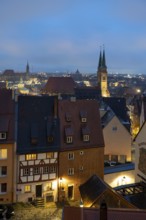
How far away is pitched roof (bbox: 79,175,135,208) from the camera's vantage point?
26969mm

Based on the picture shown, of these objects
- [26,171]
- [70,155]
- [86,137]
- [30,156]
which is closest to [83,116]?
[86,137]

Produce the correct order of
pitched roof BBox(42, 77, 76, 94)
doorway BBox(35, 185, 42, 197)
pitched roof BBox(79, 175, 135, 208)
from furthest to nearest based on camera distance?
pitched roof BBox(42, 77, 76, 94)
doorway BBox(35, 185, 42, 197)
pitched roof BBox(79, 175, 135, 208)

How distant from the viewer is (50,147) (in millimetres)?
36781

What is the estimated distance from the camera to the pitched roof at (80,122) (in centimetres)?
3844

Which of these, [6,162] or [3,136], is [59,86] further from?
[6,162]

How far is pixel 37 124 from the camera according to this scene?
3744cm

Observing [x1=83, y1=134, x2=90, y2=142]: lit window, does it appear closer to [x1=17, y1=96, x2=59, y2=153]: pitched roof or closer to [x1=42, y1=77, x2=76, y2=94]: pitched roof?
[x1=17, y1=96, x2=59, y2=153]: pitched roof

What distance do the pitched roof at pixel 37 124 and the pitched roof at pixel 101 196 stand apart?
8.62 metres

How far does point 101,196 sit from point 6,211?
9.79 m

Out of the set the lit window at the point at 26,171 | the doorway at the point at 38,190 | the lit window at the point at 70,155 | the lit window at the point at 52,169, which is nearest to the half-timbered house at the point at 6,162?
the lit window at the point at 26,171

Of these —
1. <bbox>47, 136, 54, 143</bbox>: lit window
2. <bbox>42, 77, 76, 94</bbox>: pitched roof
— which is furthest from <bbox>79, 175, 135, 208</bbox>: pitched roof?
<bbox>42, 77, 76, 94</bbox>: pitched roof

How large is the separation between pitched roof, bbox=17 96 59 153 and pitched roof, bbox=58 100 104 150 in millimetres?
969

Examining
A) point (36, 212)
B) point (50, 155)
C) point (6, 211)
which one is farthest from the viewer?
point (50, 155)

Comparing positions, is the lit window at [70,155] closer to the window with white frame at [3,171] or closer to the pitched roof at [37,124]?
the pitched roof at [37,124]
